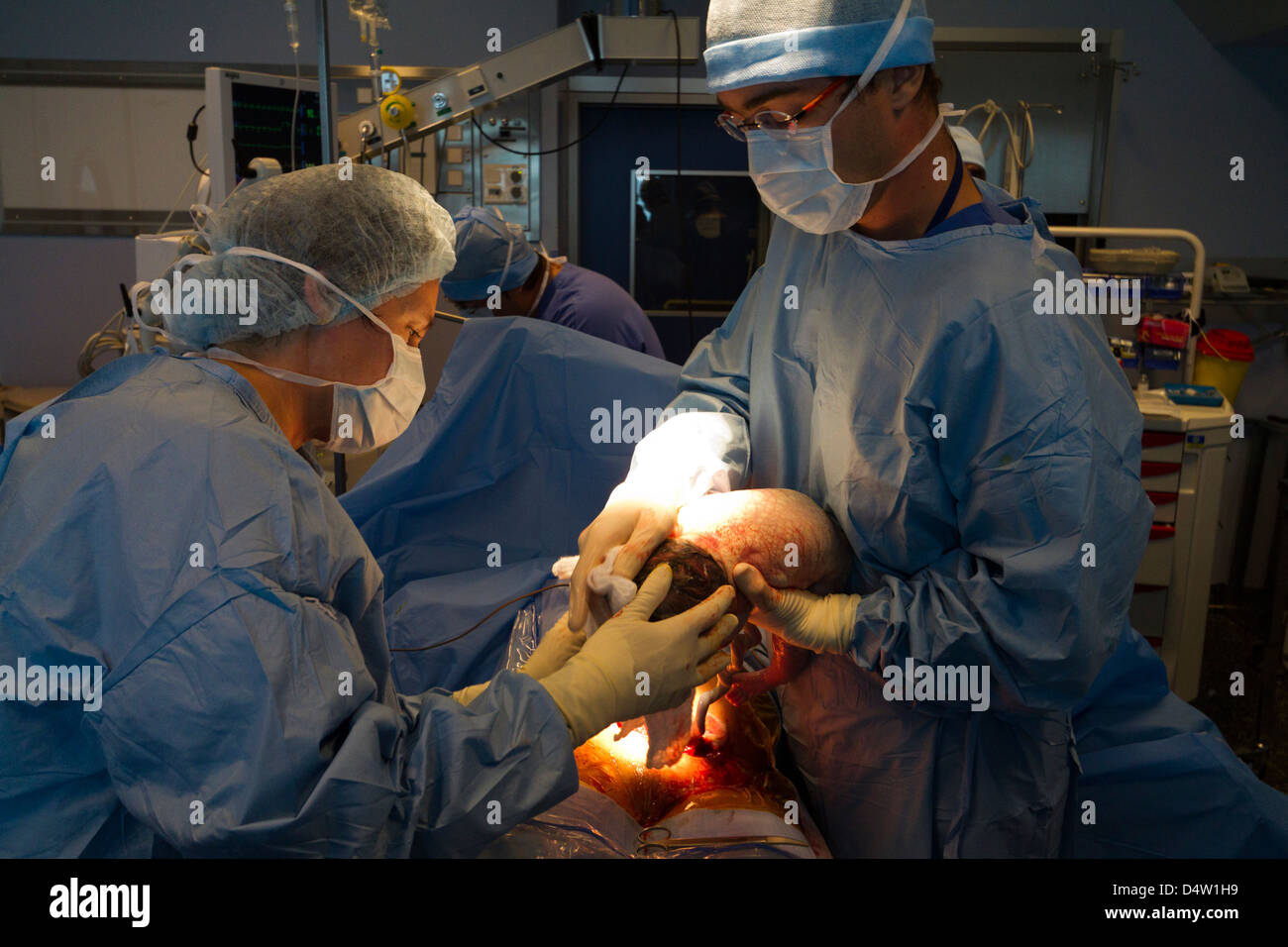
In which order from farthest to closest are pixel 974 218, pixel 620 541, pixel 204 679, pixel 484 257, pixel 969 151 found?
1. pixel 484 257
2. pixel 969 151
3. pixel 620 541
4. pixel 974 218
5. pixel 204 679

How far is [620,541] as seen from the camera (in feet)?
5.04

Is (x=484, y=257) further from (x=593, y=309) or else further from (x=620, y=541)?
(x=620, y=541)

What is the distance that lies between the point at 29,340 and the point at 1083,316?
5610 mm

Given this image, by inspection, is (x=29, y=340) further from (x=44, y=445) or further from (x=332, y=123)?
(x=44, y=445)

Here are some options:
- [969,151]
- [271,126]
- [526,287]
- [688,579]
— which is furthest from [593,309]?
[688,579]

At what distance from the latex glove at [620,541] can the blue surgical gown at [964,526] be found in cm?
7

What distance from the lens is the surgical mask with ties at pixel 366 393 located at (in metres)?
1.30

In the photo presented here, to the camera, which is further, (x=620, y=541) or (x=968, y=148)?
(x=968, y=148)

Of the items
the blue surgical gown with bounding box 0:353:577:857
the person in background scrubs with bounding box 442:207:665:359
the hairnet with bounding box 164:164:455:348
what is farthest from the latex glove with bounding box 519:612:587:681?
the person in background scrubs with bounding box 442:207:665:359

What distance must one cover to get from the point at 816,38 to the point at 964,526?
712 millimetres

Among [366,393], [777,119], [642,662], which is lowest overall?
[642,662]

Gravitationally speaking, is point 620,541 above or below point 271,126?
below

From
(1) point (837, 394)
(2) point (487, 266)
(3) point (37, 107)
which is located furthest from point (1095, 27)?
(3) point (37, 107)

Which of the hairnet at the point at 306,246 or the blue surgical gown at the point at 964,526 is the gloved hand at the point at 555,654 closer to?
the blue surgical gown at the point at 964,526
